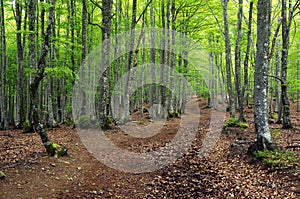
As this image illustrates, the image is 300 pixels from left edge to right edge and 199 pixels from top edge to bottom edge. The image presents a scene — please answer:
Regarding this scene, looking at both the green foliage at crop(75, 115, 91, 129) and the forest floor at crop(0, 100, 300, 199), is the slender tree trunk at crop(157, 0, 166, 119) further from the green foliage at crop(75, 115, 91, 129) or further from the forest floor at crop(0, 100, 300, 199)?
the forest floor at crop(0, 100, 300, 199)

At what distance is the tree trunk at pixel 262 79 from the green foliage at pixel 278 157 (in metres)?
0.35

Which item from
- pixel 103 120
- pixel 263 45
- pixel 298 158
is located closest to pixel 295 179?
pixel 298 158

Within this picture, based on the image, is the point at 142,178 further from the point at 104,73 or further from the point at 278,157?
the point at 104,73

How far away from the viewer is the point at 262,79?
819 cm

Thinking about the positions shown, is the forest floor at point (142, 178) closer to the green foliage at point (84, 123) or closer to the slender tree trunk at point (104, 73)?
the slender tree trunk at point (104, 73)

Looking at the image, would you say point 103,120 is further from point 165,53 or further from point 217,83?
point 217,83

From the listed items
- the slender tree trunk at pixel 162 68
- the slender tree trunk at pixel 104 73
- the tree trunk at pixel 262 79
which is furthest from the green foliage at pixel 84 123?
the tree trunk at pixel 262 79

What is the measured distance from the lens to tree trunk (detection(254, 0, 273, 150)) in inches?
317

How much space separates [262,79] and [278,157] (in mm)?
2491

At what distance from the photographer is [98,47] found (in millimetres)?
24000

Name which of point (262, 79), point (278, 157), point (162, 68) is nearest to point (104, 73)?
point (262, 79)

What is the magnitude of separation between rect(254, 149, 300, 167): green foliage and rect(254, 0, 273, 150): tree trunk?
1.14ft

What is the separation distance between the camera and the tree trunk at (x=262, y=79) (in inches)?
317

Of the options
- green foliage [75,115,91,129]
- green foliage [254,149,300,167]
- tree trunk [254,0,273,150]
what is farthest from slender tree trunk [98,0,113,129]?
green foliage [254,149,300,167]
